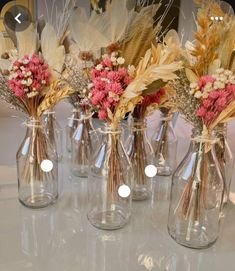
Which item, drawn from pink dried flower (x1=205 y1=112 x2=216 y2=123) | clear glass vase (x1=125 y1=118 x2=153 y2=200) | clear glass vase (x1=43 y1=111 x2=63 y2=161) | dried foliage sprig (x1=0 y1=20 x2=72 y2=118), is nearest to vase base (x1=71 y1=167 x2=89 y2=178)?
clear glass vase (x1=43 y1=111 x2=63 y2=161)

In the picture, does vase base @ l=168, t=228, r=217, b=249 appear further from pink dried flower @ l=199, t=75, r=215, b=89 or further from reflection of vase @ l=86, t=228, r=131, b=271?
pink dried flower @ l=199, t=75, r=215, b=89

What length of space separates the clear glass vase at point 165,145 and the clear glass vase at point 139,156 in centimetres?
17

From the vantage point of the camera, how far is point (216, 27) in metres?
0.81

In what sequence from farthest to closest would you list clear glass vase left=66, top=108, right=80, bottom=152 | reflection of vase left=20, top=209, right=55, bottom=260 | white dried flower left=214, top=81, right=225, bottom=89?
1. clear glass vase left=66, top=108, right=80, bottom=152
2. reflection of vase left=20, top=209, right=55, bottom=260
3. white dried flower left=214, top=81, right=225, bottom=89

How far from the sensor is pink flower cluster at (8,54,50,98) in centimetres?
92

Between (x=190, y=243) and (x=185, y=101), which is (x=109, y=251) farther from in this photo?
(x=185, y=101)

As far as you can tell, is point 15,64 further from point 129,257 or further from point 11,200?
point 129,257

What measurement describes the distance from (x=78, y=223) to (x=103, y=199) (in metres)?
0.10

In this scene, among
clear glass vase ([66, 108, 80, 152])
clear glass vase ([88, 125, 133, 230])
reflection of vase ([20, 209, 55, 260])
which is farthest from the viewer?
clear glass vase ([66, 108, 80, 152])

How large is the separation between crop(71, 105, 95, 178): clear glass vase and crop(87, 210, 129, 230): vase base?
0.96 ft

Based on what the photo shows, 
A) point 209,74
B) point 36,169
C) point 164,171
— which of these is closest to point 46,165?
point 36,169

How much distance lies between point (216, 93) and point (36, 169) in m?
0.60

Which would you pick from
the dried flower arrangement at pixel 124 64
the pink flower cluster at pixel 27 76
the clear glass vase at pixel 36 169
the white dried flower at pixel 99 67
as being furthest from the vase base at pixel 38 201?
the white dried flower at pixel 99 67

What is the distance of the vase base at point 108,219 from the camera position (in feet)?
3.14
